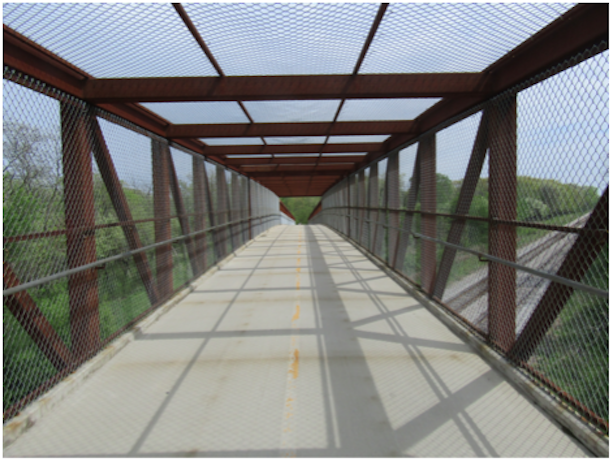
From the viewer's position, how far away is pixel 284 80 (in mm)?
5008

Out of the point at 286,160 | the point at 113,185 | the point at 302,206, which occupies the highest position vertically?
the point at 286,160

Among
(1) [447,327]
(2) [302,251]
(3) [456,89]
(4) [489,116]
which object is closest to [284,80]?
(3) [456,89]

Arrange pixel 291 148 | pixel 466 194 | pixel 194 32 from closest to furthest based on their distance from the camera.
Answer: pixel 194 32, pixel 466 194, pixel 291 148

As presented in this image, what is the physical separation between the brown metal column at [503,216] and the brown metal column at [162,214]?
477 cm

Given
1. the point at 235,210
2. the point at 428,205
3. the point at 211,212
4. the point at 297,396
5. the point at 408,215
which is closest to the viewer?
the point at 297,396

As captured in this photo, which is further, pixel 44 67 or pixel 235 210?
pixel 235 210

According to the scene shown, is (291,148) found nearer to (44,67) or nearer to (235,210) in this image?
(235,210)

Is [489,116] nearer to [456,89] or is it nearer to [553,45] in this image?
[456,89]

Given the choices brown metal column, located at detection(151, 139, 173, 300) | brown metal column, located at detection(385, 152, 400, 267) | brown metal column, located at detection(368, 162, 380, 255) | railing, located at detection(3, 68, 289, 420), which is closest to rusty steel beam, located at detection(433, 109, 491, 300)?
brown metal column, located at detection(385, 152, 400, 267)

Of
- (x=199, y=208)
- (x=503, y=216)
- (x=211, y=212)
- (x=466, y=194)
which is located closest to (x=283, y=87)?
(x=466, y=194)

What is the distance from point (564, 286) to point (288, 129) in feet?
19.5

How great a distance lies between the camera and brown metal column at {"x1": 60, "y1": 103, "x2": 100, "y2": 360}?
Result: 14.1 feet

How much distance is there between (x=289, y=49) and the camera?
425 cm

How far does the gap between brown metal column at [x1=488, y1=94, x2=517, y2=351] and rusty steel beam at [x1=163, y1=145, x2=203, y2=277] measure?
212 inches
